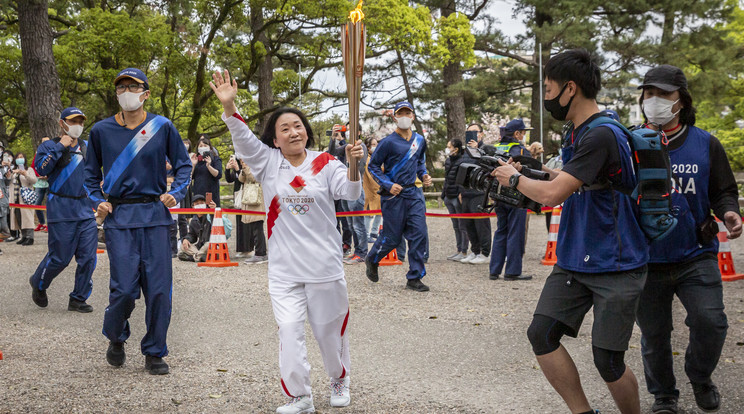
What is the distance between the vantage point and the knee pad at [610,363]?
12.1ft

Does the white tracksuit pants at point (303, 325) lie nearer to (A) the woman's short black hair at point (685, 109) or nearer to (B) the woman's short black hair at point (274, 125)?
(B) the woman's short black hair at point (274, 125)

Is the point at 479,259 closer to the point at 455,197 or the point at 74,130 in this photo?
the point at 455,197

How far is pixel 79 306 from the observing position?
8.00 meters

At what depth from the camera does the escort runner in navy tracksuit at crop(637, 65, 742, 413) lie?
4.41m

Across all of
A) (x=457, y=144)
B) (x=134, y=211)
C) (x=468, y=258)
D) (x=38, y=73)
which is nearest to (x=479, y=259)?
(x=468, y=258)

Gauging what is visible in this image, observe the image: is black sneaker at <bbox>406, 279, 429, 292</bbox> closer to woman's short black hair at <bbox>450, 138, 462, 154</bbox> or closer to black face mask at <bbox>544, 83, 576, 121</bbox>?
woman's short black hair at <bbox>450, 138, 462, 154</bbox>

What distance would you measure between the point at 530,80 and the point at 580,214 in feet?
76.5

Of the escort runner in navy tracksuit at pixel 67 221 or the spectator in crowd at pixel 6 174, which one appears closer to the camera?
the escort runner in navy tracksuit at pixel 67 221

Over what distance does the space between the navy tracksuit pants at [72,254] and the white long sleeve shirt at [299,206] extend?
4.12 meters

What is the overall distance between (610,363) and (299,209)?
2012mm

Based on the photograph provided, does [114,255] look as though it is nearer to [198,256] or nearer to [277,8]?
[198,256]

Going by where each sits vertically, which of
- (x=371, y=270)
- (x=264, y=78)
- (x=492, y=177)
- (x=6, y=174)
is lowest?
(x=371, y=270)

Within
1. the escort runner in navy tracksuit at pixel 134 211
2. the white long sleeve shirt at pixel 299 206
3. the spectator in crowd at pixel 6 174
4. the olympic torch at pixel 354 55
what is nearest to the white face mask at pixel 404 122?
the escort runner in navy tracksuit at pixel 134 211

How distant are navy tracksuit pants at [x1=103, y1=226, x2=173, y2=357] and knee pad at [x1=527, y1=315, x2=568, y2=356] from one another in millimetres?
2991
